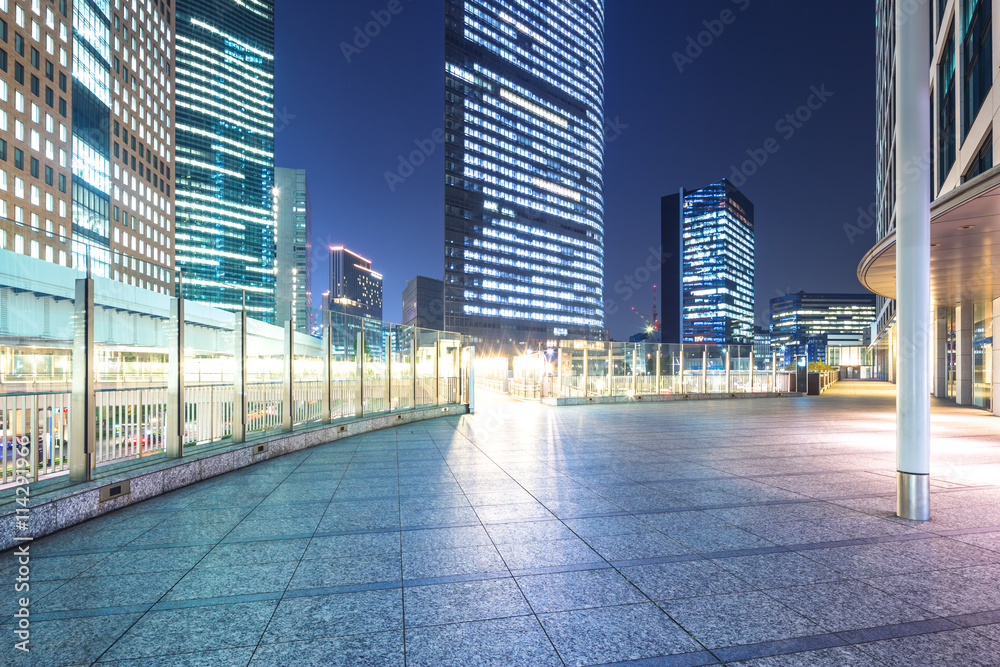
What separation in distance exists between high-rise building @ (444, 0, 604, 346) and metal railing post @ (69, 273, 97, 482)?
124633mm

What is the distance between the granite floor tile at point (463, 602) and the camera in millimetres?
3459

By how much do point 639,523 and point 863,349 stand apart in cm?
10058

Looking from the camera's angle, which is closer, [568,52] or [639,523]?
[639,523]

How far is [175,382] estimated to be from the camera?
7.63 meters

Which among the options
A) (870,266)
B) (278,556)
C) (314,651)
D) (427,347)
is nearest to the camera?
(314,651)

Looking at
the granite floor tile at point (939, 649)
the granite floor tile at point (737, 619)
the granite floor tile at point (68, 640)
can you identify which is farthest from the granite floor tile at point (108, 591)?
the granite floor tile at point (939, 649)

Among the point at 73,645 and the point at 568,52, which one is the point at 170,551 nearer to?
the point at 73,645

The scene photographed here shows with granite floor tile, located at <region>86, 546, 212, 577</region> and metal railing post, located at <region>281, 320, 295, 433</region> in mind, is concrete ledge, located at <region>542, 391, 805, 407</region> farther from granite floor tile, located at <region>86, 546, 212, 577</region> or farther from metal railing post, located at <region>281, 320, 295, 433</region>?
granite floor tile, located at <region>86, 546, 212, 577</region>

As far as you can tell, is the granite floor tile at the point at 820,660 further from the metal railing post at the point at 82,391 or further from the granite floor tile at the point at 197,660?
the metal railing post at the point at 82,391

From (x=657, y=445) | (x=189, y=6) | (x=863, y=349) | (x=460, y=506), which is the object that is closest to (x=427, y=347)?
(x=657, y=445)

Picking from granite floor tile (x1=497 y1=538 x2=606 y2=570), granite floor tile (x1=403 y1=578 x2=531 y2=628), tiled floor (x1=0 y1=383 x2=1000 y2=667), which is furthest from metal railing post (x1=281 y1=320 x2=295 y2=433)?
granite floor tile (x1=403 y1=578 x2=531 y2=628)

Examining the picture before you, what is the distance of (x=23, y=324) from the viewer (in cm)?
558

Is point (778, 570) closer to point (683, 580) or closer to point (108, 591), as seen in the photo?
point (683, 580)

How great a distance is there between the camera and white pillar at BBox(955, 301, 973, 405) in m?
22.9
